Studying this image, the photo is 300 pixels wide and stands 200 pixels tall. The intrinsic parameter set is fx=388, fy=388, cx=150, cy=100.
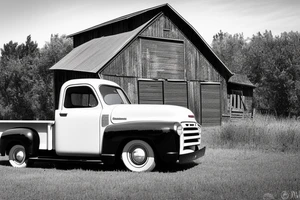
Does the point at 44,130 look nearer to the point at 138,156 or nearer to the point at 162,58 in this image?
the point at 138,156

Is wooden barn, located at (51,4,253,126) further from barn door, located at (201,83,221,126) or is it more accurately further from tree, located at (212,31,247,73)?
tree, located at (212,31,247,73)

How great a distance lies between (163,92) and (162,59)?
223 centimetres

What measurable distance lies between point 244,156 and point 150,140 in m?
3.99

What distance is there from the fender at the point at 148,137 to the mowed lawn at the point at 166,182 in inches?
18.5

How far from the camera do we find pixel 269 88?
46.3 meters

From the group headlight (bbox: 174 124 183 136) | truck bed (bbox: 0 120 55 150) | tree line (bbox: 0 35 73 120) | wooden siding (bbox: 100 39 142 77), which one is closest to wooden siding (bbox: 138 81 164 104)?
wooden siding (bbox: 100 39 142 77)

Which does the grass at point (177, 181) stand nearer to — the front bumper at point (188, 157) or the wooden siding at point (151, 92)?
the front bumper at point (188, 157)

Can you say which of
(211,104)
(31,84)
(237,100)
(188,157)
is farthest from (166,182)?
(31,84)

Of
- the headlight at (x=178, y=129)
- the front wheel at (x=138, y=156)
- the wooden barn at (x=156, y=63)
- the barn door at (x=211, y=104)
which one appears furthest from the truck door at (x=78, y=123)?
the barn door at (x=211, y=104)

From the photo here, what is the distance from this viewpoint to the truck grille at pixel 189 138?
8281mm

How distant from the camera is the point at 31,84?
53.7m

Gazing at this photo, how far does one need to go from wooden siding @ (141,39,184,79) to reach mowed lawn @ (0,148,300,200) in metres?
15.6

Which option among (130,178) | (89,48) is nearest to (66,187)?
(130,178)

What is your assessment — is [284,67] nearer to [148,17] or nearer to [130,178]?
[148,17]
